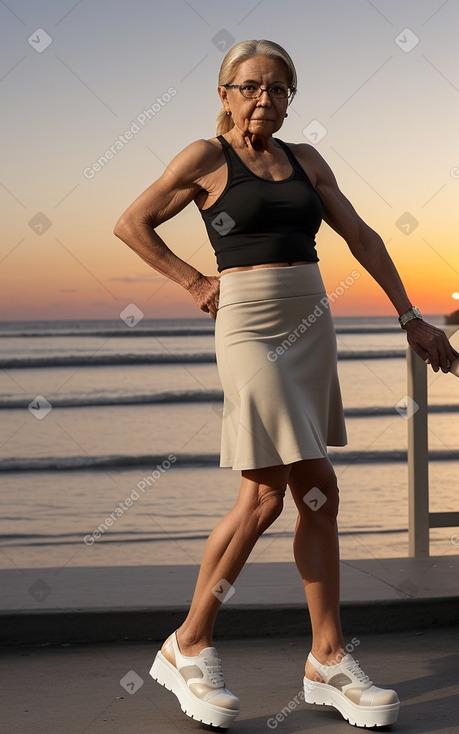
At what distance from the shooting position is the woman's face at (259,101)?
2.77 m

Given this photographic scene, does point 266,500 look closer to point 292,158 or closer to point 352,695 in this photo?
point 352,695

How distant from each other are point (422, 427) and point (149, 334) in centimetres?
2789

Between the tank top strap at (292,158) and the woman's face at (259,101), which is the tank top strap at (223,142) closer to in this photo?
the woman's face at (259,101)

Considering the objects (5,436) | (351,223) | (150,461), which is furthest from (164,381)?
(351,223)

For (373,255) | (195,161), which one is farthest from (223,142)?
(373,255)

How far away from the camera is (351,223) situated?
3035 mm

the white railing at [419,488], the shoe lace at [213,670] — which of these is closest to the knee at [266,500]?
the shoe lace at [213,670]

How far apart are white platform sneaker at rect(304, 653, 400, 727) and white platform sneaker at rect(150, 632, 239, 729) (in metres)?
0.29

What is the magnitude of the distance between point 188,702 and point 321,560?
0.53 metres

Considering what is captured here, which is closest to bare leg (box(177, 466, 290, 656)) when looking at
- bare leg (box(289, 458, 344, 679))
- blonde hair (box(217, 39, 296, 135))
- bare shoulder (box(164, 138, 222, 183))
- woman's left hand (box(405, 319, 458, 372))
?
bare leg (box(289, 458, 344, 679))

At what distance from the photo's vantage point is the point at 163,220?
2889mm

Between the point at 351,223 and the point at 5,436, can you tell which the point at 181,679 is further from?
the point at 5,436

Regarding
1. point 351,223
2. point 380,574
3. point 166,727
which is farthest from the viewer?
point 380,574

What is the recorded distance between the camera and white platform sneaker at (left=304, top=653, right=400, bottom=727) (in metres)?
2.73
